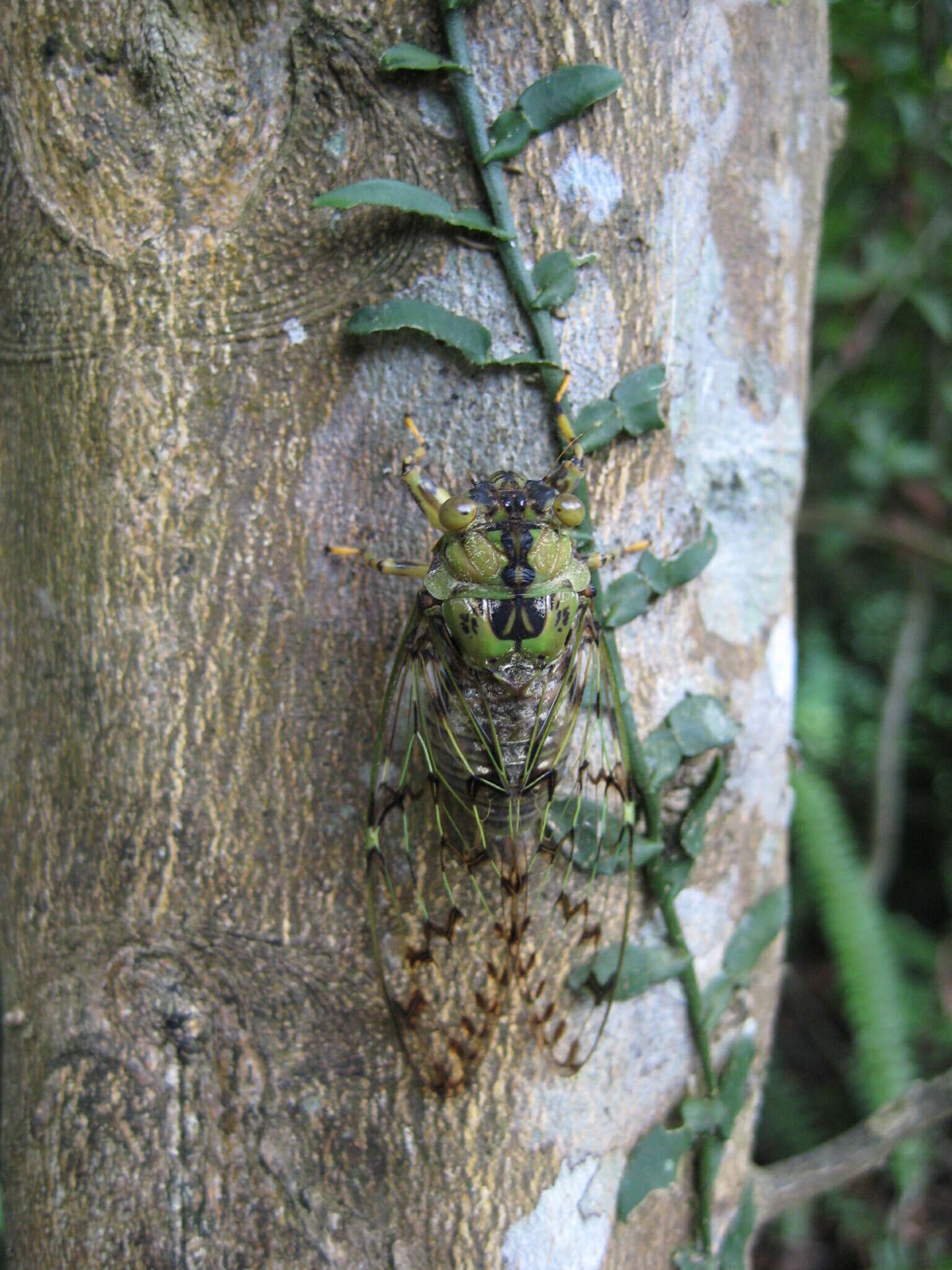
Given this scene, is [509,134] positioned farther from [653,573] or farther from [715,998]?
[715,998]

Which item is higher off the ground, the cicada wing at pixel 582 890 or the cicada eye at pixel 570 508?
the cicada eye at pixel 570 508

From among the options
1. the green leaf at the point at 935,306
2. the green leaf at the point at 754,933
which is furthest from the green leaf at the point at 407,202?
the green leaf at the point at 935,306

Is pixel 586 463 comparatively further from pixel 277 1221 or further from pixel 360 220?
pixel 277 1221

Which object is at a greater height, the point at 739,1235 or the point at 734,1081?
the point at 734,1081

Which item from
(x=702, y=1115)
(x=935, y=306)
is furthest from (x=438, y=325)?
(x=935, y=306)

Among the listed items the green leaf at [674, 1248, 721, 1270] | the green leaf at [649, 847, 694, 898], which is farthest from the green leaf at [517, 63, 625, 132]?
the green leaf at [674, 1248, 721, 1270]

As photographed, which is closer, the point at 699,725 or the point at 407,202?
the point at 407,202

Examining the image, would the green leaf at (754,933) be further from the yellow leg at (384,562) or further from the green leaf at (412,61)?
the green leaf at (412,61)
